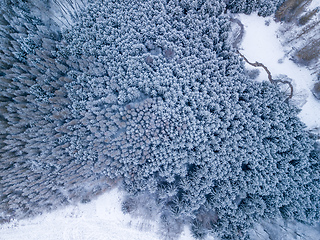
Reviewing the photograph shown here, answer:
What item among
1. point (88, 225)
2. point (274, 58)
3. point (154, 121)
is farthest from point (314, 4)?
point (88, 225)

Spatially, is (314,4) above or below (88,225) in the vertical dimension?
above

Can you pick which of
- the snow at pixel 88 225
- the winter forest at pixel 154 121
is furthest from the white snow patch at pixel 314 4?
the snow at pixel 88 225

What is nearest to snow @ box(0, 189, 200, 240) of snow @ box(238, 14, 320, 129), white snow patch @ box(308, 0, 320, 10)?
snow @ box(238, 14, 320, 129)

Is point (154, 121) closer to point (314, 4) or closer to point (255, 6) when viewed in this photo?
point (255, 6)

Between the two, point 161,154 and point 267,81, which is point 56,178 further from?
point 267,81

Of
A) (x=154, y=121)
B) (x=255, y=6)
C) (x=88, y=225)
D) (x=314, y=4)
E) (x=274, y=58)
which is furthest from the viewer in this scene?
(x=274, y=58)

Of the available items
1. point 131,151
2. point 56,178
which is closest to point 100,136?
point 131,151

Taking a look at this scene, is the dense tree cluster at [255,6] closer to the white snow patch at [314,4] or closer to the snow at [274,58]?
the snow at [274,58]
